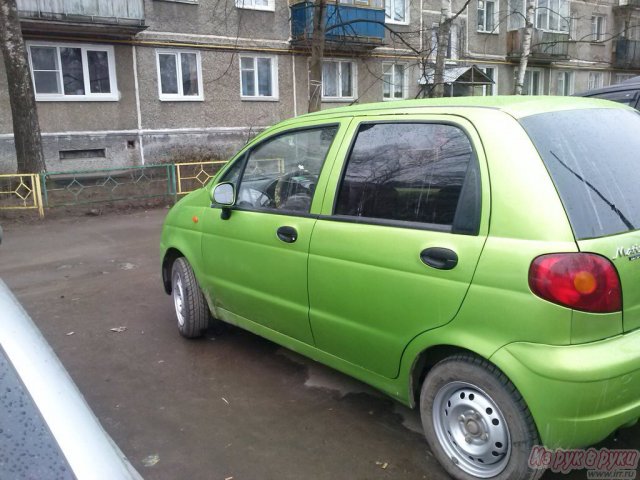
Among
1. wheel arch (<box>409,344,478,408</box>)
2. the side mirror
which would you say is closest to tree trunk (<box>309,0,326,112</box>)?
the side mirror

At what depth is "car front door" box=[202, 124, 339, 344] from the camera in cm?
Answer: 324

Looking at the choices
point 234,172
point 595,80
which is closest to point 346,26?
point 234,172

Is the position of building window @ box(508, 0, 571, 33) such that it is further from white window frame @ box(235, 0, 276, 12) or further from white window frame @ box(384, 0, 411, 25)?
white window frame @ box(235, 0, 276, 12)

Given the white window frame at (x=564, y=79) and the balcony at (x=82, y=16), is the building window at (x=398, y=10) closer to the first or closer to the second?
the white window frame at (x=564, y=79)

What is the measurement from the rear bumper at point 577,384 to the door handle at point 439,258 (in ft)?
1.37

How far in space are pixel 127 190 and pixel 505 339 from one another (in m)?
11.4

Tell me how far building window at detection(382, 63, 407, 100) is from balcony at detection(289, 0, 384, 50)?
1.70 meters

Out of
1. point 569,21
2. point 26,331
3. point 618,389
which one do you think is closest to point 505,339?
point 618,389

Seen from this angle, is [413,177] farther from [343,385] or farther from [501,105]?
[343,385]

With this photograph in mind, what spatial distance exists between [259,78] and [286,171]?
17.0m

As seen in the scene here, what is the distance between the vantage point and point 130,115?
1711cm

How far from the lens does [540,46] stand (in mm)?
26250

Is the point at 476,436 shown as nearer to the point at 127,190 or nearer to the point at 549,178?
the point at 549,178

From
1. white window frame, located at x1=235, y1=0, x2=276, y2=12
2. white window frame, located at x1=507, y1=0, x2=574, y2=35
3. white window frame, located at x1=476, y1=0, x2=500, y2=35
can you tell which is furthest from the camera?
white window frame, located at x1=507, y1=0, x2=574, y2=35
